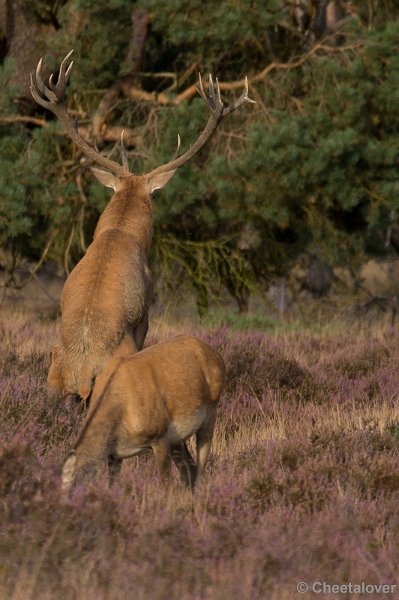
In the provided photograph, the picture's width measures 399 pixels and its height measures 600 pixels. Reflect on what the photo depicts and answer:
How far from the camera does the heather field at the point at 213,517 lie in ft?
13.6

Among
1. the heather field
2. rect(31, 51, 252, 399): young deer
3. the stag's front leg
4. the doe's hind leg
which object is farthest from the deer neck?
the doe's hind leg

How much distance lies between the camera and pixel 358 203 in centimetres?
1490

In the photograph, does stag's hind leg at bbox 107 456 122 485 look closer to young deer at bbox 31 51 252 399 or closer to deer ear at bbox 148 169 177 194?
young deer at bbox 31 51 252 399

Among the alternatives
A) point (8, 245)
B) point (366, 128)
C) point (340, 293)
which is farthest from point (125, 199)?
point (340, 293)

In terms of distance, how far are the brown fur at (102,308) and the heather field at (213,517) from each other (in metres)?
0.34

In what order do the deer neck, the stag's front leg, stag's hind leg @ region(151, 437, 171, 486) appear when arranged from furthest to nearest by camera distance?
the deer neck < the stag's front leg < stag's hind leg @ region(151, 437, 171, 486)

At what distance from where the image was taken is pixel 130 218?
835 centimetres

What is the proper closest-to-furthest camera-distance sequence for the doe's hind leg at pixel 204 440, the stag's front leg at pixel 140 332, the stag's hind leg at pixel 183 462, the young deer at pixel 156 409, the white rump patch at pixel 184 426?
1. the young deer at pixel 156 409
2. the white rump patch at pixel 184 426
3. the stag's hind leg at pixel 183 462
4. the doe's hind leg at pixel 204 440
5. the stag's front leg at pixel 140 332

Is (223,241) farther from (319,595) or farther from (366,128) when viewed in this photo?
(319,595)

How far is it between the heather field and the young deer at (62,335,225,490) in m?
0.13

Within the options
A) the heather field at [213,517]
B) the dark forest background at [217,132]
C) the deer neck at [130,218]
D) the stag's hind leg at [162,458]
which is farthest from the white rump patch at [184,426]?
the dark forest background at [217,132]

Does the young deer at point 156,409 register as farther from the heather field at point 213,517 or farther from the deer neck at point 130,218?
the deer neck at point 130,218

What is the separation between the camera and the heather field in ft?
13.6

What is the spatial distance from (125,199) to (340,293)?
11.1 meters
